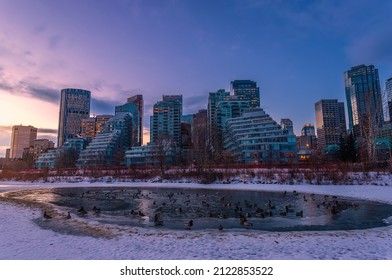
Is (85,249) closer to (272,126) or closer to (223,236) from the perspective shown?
(223,236)

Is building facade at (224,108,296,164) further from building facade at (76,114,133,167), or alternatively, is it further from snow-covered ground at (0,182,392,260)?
snow-covered ground at (0,182,392,260)

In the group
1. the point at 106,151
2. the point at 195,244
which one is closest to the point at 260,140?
the point at 106,151

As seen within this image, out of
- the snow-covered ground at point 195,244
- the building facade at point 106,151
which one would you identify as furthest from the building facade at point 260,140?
the snow-covered ground at point 195,244

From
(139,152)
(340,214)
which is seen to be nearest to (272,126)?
(139,152)

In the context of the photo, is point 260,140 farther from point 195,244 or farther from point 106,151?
point 195,244

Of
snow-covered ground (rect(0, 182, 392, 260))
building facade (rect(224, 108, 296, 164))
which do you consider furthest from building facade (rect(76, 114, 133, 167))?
snow-covered ground (rect(0, 182, 392, 260))

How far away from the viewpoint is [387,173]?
3494 cm

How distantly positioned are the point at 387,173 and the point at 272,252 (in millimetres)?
35625

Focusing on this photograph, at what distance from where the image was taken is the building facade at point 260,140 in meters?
105

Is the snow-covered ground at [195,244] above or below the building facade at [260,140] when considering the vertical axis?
below

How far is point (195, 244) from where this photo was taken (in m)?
9.02

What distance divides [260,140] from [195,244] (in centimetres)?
10566

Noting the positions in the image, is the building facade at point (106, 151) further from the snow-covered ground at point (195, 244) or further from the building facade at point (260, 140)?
the snow-covered ground at point (195, 244)

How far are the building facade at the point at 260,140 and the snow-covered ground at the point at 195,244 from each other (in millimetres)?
89900
